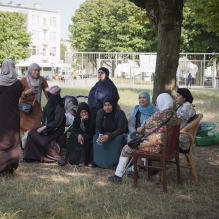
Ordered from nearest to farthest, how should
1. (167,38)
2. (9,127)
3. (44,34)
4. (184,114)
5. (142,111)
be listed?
1. (9,127)
2. (184,114)
3. (142,111)
4. (167,38)
5. (44,34)

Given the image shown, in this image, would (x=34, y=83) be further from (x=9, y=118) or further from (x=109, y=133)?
(x=109, y=133)

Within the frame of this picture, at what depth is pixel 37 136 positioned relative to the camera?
257 inches

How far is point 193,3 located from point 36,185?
562cm

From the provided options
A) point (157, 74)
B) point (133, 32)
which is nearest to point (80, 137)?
point (157, 74)

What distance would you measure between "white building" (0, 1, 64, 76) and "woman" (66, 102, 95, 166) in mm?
74123

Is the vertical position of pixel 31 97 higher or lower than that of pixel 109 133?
higher

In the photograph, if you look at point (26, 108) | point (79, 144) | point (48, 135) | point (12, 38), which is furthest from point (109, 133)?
point (12, 38)

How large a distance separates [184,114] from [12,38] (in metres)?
48.0

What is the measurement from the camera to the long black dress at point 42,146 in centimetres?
649

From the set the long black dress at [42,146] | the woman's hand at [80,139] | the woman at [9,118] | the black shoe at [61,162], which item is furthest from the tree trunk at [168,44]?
the woman at [9,118]

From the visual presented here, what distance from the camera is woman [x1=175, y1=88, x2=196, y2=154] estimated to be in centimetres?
546

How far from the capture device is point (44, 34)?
84.1 meters

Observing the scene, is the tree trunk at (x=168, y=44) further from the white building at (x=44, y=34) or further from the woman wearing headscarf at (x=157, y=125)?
the white building at (x=44, y=34)

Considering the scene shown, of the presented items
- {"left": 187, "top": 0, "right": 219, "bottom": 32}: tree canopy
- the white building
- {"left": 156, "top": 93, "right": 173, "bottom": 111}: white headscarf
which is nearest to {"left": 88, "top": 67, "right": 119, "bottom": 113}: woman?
{"left": 187, "top": 0, "right": 219, "bottom": 32}: tree canopy
